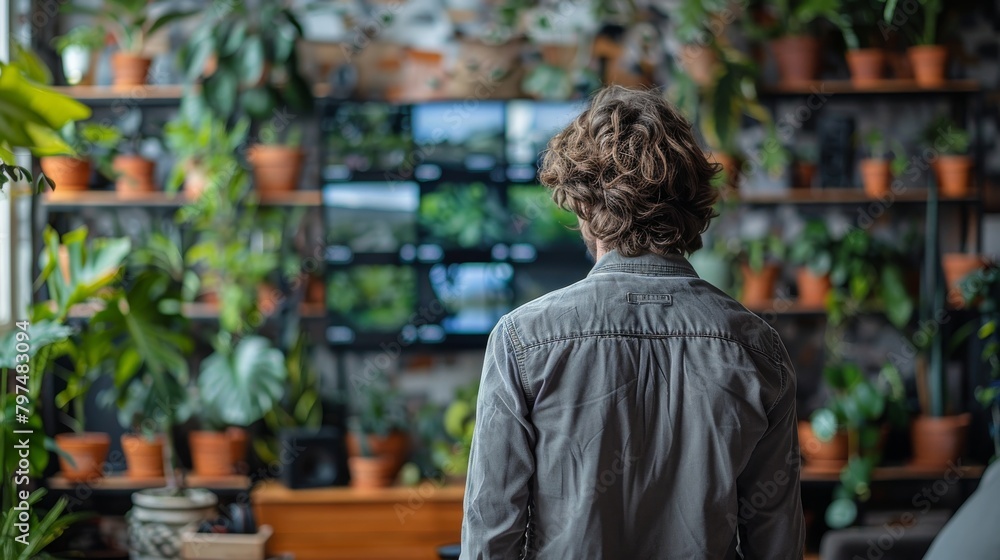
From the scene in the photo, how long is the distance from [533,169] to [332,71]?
1.03 m

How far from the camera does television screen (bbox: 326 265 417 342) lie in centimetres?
411

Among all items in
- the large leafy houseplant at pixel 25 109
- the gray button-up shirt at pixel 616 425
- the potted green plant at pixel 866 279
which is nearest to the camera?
the gray button-up shirt at pixel 616 425

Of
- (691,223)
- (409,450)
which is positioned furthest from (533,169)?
(691,223)

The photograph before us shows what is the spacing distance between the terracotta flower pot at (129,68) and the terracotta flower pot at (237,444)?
155cm

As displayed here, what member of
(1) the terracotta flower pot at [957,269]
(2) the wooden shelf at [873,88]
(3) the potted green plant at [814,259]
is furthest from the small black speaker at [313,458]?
(1) the terracotta flower pot at [957,269]

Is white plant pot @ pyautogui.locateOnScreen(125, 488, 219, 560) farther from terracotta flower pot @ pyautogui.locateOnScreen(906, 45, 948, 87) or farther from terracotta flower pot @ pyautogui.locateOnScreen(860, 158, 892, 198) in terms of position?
terracotta flower pot @ pyautogui.locateOnScreen(906, 45, 948, 87)

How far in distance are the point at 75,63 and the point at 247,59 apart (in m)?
0.80

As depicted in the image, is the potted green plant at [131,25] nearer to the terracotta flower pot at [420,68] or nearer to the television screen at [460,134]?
the terracotta flower pot at [420,68]

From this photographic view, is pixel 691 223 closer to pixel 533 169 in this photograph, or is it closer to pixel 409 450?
pixel 533 169

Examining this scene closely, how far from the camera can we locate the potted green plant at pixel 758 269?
403 cm

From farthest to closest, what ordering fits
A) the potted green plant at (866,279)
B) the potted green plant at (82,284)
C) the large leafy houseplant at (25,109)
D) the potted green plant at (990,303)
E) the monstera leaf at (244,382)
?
1. the potted green plant at (866,279)
2. the monstera leaf at (244,382)
3. the potted green plant at (990,303)
4. the potted green plant at (82,284)
5. the large leafy houseplant at (25,109)

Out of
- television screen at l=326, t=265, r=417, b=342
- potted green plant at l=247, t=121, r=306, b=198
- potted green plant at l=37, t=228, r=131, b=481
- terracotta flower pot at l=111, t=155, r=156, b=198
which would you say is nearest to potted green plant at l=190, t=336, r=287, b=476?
television screen at l=326, t=265, r=417, b=342

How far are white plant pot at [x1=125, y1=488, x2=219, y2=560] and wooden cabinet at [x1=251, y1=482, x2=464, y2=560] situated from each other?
39 centimetres

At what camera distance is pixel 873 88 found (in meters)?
4.00
